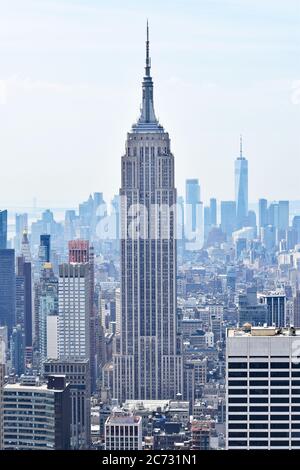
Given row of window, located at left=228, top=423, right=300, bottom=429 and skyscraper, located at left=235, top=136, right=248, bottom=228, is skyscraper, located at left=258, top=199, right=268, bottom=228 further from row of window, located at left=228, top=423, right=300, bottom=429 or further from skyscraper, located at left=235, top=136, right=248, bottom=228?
row of window, located at left=228, top=423, right=300, bottom=429

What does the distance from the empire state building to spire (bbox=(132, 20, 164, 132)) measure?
0.4 inches

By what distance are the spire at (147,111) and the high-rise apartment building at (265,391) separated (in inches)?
111

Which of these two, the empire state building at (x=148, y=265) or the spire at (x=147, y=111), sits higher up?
the spire at (x=147, y=111)

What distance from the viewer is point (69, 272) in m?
8.08

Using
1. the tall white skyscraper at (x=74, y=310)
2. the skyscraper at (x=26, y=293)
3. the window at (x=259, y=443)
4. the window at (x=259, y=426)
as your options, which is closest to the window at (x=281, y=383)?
the window at (x=259, y=426)

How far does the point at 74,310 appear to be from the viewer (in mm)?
8367

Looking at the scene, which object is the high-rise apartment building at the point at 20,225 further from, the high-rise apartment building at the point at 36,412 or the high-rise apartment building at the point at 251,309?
the high-rise apartment building at the point at 251,309

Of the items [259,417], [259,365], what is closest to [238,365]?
[259,365]

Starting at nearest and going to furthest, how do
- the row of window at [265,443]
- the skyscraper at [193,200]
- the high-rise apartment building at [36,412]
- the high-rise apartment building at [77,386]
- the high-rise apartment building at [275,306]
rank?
the row of window at [265,443]
the high-rise apartment building at [36,412]
the high-rise apartment building at [77,386]
the high-rise apartment building at [275,306]
the skyscraper at [193,200]

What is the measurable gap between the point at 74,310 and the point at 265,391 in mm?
4162

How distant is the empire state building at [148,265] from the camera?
952 cm

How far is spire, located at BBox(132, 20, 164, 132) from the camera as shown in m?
7.72
